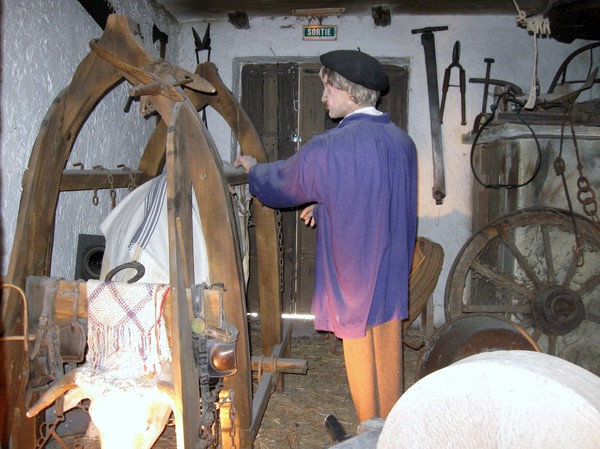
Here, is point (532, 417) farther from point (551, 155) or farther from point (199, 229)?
point (551, 155)

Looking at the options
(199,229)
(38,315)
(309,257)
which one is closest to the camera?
(38,315)

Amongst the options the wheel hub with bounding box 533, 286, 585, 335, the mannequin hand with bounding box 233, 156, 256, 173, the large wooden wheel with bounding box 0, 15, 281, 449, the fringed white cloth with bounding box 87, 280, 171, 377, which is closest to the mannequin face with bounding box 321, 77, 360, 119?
the mannequin hand with bounding box 233, 156, 256, 173

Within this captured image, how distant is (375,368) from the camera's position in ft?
6.65

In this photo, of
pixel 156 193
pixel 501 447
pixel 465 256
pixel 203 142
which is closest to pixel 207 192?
pixel 203 142

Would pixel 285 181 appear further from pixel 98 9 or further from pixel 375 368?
pixel 98 9

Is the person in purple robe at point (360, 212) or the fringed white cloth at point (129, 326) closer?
the fringed white cloth at point (129, 326)

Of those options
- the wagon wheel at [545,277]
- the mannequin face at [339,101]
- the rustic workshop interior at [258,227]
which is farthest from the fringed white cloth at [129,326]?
the wagon wheel at [545,277]

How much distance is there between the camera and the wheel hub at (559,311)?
3219mm

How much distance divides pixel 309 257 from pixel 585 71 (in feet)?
8.91

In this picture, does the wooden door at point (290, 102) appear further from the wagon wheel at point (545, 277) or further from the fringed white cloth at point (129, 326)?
the fringed white cloth at point (129, 326)

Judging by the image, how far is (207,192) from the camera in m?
1.56

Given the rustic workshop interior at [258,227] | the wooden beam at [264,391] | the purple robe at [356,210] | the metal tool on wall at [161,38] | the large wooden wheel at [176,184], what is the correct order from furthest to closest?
the metal tool on wall at [161,38]
the wooden beam at [264,391]
the purple robe at [356,210]
the large wooden wheel at [176,184]
the rustic workshop interior at [258,227]

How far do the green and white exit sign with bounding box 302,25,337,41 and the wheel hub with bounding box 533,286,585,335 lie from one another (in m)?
2.51

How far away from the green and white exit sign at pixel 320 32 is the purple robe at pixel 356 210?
7.30 feet
